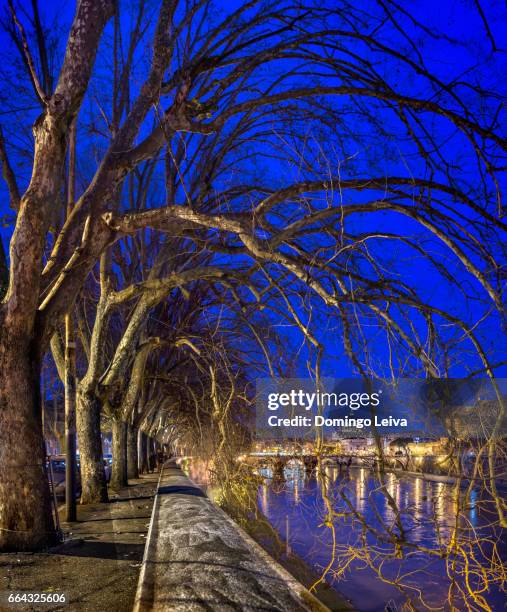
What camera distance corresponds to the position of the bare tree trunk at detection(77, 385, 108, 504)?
1508 cm

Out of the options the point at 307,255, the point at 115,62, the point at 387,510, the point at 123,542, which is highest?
the point at 115,62

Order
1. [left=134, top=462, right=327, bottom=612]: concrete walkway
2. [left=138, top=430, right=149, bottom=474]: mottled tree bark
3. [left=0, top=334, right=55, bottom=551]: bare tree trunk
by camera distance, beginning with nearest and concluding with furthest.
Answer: [left=134, top=462, right=327, bottom=612]: concrete walkway, [left=0, top=334, right=55, bottom=551]: bare tree trunk, [left=138, top=430, right=149, bottom=474]: mottled tree bark

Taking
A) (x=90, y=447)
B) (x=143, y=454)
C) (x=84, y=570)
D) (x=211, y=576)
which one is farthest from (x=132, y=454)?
(x=211, y=576)

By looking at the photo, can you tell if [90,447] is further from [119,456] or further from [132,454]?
[132,454]

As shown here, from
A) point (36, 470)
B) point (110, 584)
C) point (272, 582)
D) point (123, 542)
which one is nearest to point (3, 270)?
point (36, 470)

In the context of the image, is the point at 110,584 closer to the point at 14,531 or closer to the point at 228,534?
the point at 14,531

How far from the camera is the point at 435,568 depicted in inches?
625

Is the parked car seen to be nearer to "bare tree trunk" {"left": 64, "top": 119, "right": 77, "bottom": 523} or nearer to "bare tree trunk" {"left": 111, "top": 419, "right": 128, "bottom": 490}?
"bare tree trunk" {"left": 111, "top": 419, "right": 128, "bottom": 490}

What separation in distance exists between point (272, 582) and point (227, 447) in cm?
904

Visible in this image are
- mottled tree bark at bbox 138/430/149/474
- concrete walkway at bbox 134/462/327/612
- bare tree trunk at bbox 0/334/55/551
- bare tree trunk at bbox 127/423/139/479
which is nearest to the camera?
concrete walkway at bbox 134/462/327/612

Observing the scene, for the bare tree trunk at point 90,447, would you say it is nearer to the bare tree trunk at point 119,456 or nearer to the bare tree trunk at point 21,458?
the bare tree trunk at point 119,456

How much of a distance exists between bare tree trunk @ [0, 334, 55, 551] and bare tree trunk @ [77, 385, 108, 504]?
6743mm

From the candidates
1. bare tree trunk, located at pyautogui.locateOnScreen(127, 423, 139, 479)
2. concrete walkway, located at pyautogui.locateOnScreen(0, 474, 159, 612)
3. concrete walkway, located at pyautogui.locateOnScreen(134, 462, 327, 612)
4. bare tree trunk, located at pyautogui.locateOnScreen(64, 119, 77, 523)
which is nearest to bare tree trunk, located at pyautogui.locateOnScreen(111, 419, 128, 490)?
bare tree trunk, located at pyautogui.locateOnScreen(127, 423, 139, 479)

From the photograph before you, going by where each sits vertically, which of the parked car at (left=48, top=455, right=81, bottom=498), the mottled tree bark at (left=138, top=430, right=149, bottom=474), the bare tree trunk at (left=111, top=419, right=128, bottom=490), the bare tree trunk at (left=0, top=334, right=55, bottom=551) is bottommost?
the mottled tree bark at (left=138, top=430, right=149, bottom=474)
